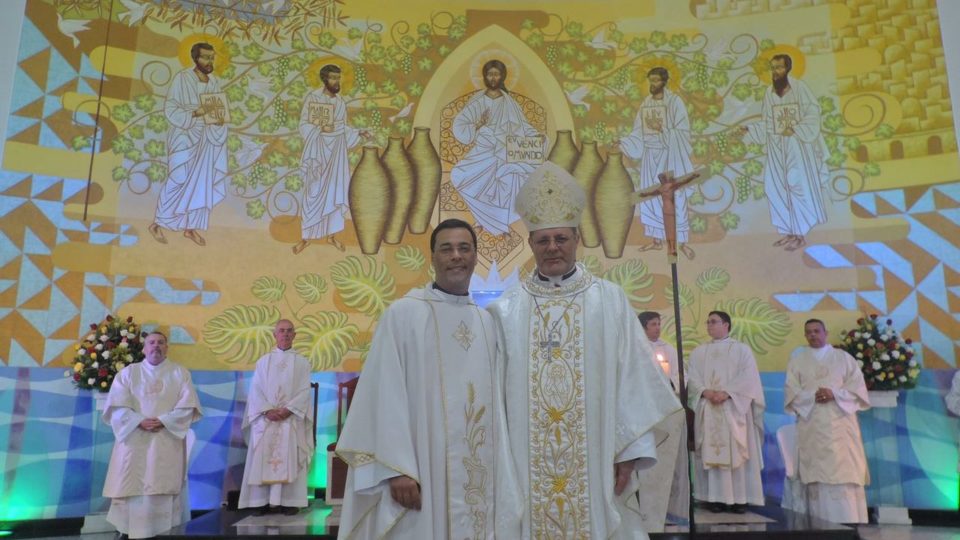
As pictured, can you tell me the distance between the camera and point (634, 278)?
32.0ft

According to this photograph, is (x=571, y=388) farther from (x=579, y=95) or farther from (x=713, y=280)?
(x=579, y=95)

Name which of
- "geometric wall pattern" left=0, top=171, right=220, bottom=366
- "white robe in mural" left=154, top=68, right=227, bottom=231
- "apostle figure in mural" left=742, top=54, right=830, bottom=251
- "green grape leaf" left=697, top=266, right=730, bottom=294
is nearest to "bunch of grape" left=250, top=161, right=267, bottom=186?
"white robe in mural" left=154, top=68, right=227, bottom=231

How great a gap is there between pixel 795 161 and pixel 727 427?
4045 millimetres

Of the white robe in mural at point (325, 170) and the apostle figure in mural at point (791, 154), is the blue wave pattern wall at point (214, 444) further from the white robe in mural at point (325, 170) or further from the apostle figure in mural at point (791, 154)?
the apostle figure in mural at point (791, 154)

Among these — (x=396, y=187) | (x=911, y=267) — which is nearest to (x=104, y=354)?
(x=396, y=187)

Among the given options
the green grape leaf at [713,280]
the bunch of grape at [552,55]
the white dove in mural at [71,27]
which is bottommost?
the green grape leaf at [713,280]

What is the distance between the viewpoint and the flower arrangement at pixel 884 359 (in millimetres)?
8383

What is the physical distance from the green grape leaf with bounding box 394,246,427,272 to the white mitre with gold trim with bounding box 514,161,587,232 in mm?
6247

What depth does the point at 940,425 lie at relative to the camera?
8.73m

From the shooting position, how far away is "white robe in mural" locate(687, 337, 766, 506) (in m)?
7.93

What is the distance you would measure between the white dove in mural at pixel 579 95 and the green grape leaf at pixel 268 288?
186 inches

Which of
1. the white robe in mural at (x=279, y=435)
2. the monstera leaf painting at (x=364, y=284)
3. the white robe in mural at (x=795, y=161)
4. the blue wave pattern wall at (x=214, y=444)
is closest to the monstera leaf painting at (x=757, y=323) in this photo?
the blue wave pattern wall at (x=214, y=444)

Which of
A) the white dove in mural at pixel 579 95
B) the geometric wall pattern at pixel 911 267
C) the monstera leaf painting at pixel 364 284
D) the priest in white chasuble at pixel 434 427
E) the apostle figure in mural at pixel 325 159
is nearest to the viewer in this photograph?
the priest in white chasuble at pixel 434 427

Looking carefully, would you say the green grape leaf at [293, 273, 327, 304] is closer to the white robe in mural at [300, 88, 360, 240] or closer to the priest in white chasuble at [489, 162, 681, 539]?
the white robe in mural at [300, 88, 360, 240]
